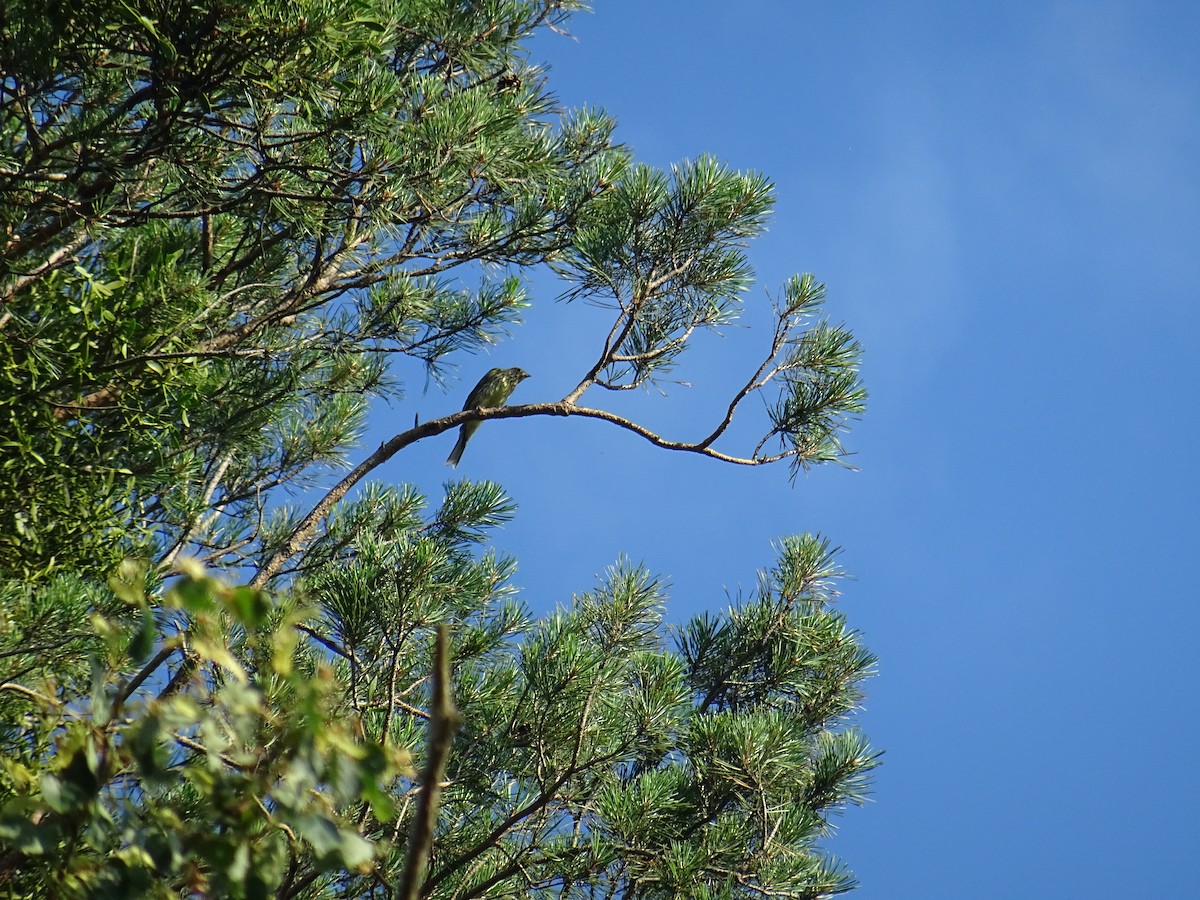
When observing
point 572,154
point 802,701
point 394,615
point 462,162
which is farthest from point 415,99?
point 802,701

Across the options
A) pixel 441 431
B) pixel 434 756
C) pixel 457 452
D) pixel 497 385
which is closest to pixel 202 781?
pixel 434 756

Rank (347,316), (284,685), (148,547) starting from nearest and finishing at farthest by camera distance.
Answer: (284,685) → (148,547) → (347,316)

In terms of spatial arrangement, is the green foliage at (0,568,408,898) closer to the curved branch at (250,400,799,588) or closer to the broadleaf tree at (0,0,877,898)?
the broadleaf tree at (0,0,877,898)

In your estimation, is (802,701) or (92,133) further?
(802,701)

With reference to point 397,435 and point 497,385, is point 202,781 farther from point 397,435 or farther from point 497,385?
point 497,385

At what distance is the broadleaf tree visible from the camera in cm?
219

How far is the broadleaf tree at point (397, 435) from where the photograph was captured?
2193mm

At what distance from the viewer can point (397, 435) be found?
284cm

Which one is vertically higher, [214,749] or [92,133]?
[92,133]

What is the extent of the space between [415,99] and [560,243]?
19.1 inches

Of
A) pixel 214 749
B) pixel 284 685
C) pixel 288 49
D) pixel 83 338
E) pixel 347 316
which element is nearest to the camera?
pixel 214 749

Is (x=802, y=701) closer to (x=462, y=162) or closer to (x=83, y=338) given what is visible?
(x=462, y=162)

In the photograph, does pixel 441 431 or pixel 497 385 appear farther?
pixel 497 385

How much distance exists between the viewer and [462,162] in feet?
8.05
